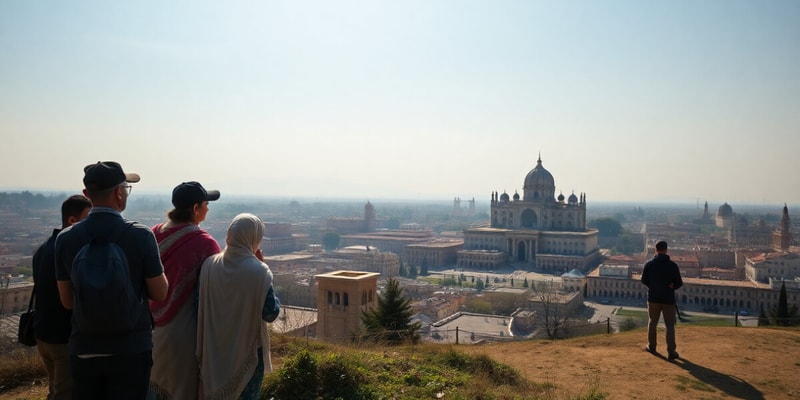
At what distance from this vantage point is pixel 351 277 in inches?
728

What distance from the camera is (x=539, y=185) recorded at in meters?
67.8

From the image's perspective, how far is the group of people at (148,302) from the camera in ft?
11.7

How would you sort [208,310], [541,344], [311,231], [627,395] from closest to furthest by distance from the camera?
[208,310] < [627,395] < [541,344] < [311,231]

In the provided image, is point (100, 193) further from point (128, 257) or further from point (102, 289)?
point (102, 289)

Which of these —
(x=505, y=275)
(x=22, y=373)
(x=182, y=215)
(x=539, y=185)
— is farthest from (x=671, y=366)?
(x=539, y=185)

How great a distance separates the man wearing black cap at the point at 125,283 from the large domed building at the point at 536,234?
59131 mm

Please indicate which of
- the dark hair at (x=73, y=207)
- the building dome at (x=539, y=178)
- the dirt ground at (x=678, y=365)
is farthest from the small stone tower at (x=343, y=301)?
the building dome at (x=539, y=178)

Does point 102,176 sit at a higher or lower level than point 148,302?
higher

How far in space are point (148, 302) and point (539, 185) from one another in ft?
219

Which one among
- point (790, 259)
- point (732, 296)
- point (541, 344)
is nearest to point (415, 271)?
point (732, 296)

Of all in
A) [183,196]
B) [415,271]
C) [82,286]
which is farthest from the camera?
[415,271]

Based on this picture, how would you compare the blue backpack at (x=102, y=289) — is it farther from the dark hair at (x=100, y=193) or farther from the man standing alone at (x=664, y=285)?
the man standing alone at (x=664, y=285)

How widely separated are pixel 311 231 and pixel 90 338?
123934mm

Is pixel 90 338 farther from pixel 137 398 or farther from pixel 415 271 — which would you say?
pixel 415 271
